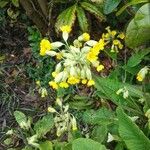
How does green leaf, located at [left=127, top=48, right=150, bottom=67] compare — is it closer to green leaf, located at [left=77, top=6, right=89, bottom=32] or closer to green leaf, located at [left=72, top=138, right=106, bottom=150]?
green leaf, located at [left=77, top=6, right=89, bottom=32]

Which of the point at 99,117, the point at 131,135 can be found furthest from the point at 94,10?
the point at 131,135

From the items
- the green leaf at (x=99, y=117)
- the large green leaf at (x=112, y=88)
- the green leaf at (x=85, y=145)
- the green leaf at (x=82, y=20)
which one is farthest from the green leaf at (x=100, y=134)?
the green leaf at (x=82, y=20)

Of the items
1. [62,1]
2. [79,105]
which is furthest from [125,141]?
[62,1]

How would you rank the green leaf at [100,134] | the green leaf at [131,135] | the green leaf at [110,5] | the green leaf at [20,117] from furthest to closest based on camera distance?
the green leaf at [20,117], the green leaf at [110,5], the green leaf at [100,134], the green leaf at [131,135]

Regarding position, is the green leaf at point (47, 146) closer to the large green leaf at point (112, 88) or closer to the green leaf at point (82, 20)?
the large green leaf at point (112, 88)

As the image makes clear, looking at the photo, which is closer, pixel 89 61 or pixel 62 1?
pixel 89 61

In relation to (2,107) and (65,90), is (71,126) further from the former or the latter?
(2,107)
